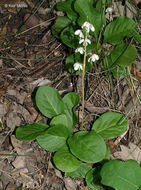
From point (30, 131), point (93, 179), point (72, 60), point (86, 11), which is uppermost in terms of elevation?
point (86, 11)

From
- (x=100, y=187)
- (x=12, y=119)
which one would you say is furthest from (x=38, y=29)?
(x=100, y=187)

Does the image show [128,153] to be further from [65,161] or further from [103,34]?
[103,34]

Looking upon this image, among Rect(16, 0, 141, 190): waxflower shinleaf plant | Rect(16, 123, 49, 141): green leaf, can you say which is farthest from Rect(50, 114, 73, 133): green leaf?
Rect(16, 123, 49, 141): green leaf

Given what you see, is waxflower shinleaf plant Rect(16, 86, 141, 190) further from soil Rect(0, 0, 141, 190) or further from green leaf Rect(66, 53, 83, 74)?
green leaf Rect(66, 53, 83, 74)

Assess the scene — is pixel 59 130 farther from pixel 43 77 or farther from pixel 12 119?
pixel 43 77

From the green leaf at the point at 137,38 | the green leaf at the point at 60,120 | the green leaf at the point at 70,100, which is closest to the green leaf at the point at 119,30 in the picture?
the green leaf at the point at 137,38

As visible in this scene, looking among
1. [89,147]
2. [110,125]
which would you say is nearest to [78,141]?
[89,147]
